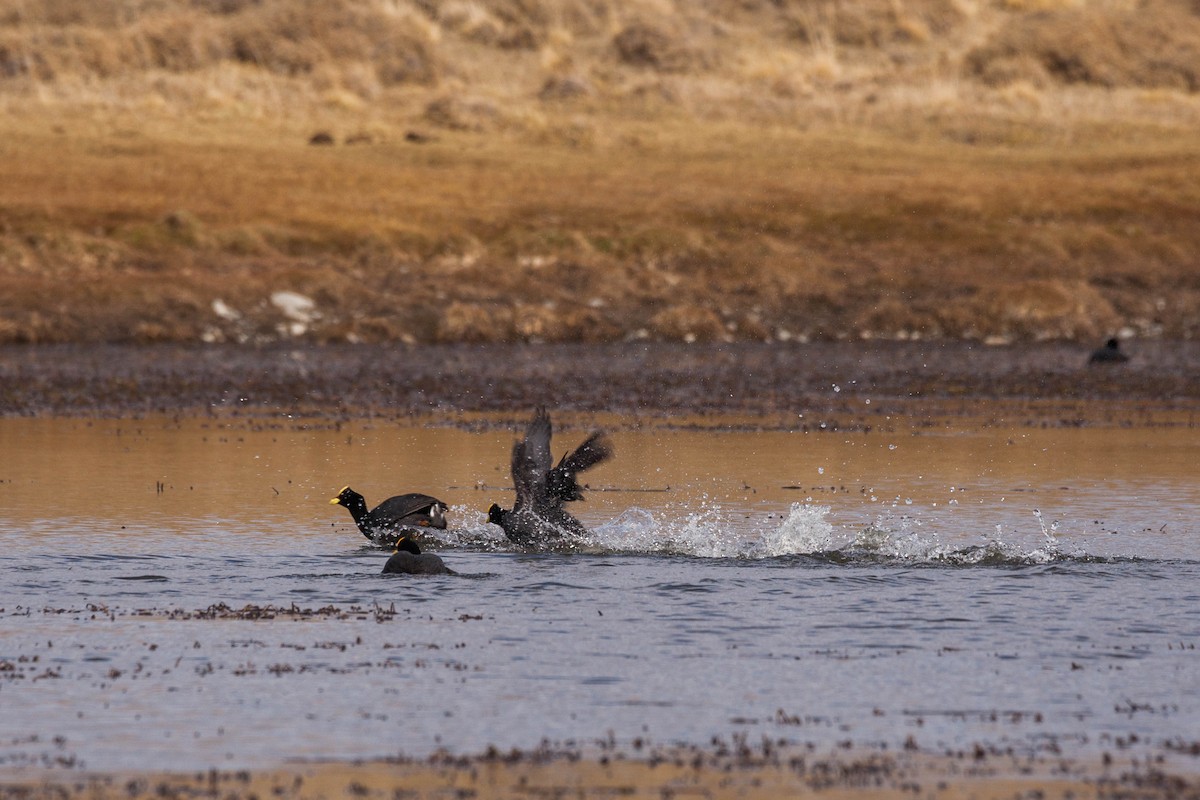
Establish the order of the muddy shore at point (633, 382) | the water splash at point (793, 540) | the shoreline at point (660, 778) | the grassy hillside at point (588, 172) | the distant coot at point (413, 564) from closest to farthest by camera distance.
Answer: the shoreline at point (660, 778)
the distant coot at point (413, 564)
the water splash at point (793, 540)
the muddy shore at point (633, 382)
the grassy hillside at point (588, 172)

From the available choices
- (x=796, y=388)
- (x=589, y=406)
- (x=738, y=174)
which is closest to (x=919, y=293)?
(x=738, y=174)

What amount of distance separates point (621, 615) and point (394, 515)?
10.3 ft

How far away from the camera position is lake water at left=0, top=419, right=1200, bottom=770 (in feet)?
25.7

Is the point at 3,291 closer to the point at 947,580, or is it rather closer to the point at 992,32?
the point at 947,580

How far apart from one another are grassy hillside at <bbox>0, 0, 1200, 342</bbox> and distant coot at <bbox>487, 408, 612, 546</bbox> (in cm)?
1777

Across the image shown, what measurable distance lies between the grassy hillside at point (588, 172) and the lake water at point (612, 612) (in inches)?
596

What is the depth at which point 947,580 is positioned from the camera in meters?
11.3

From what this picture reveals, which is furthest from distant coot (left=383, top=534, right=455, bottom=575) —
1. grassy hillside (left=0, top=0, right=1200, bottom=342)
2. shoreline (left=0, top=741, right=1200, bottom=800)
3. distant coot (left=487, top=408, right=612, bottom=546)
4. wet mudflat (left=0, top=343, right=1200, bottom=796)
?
grassy hillside (left=0, top=0, right=1200, bottom=342)

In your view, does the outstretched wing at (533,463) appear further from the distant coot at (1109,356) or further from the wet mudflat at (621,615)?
the distant coot at (1109,356)

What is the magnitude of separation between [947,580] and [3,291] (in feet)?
→ 75.8

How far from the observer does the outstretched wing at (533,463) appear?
13.0 metres

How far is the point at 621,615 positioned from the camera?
33.4 feet

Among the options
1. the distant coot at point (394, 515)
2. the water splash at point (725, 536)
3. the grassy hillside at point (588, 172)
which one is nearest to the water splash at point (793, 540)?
the water splash at point (725, 536)

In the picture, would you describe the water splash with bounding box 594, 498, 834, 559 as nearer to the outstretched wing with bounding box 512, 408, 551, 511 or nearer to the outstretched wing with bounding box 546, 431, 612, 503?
the outstretched wing with bounding box 546, 431, 612, 503
